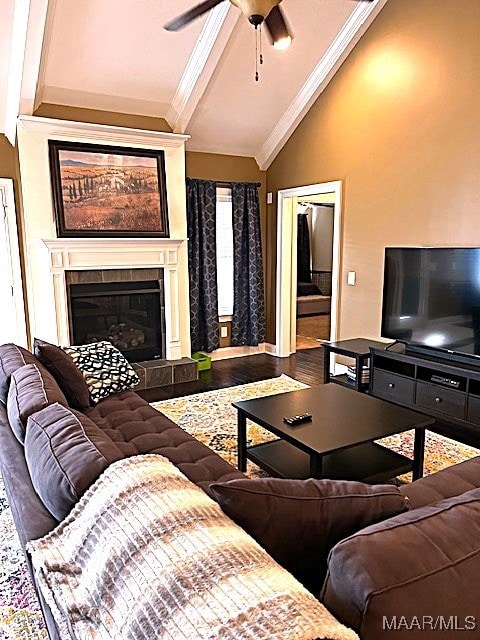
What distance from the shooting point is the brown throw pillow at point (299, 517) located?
1.14 metres

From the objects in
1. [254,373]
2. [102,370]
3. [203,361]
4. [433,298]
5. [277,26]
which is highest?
[277,26]

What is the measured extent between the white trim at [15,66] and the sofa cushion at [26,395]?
271 cm

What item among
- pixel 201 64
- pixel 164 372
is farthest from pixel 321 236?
pixel 164 372

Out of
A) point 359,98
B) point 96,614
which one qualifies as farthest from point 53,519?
point 359,98

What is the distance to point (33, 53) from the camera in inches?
145

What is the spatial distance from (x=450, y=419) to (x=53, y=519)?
3192mm

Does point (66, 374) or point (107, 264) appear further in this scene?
point (107, 264)

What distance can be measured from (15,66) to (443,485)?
14.2 feet

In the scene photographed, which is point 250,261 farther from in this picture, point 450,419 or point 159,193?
point 450,419

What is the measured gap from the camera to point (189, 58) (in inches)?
172

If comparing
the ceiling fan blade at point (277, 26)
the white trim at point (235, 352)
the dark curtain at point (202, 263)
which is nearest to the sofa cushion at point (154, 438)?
the ceiling fan blade at point (277, 26)

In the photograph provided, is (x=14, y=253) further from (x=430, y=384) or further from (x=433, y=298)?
(x=430, y=384)

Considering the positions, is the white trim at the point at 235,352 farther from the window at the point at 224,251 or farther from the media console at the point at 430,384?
the media console at the point at 430,384

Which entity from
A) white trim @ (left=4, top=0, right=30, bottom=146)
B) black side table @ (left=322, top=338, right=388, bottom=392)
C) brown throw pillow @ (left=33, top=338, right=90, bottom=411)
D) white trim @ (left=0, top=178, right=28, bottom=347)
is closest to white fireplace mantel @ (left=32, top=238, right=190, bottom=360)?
white trim @ (left=0, top=178, right=28, bottom=347)
